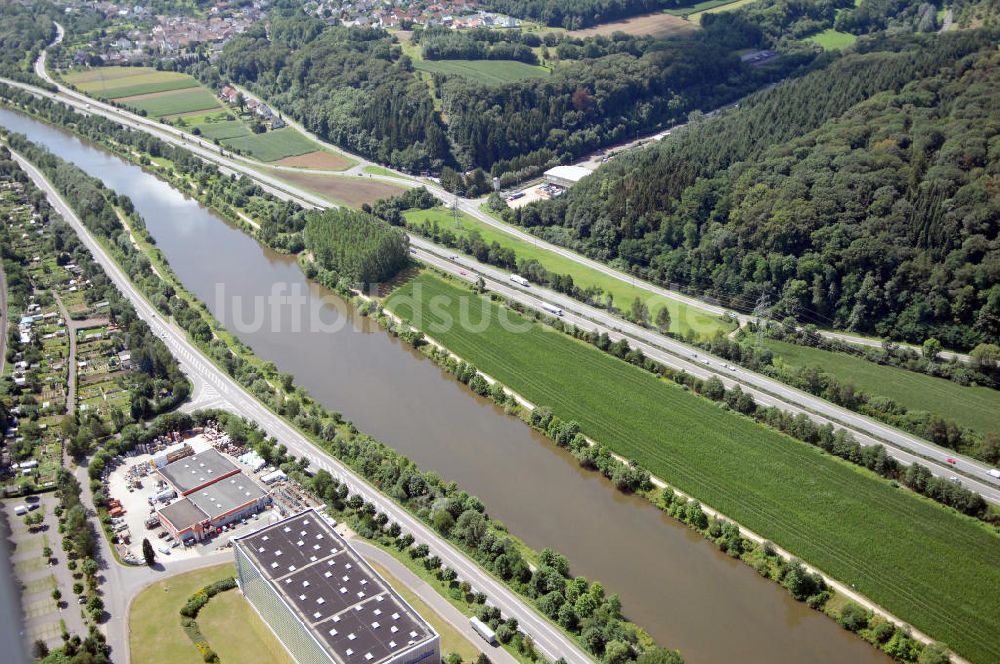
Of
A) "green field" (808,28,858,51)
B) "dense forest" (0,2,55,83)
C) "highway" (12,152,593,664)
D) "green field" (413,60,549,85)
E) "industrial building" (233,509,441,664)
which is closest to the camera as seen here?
"industrial building" (233,509,441,664)

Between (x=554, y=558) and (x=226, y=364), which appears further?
(x=226, y=364)

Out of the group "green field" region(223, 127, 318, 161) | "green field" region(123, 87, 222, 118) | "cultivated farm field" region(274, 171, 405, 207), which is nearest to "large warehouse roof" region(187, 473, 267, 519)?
"cultivated farm field" region(274, 171, 405, 207)

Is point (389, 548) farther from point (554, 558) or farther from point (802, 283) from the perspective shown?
point (802, 283)

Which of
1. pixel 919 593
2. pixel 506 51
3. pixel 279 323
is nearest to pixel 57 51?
pixel 506 51

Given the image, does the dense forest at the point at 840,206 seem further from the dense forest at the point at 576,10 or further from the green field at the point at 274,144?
the dense forest at the point at 576,10

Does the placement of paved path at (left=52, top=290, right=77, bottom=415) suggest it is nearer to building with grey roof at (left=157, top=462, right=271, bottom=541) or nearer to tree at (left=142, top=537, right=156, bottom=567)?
building with grey roof at (left=157, top=462, right=271, bottom=541)

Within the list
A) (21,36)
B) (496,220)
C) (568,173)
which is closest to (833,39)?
(568,173)

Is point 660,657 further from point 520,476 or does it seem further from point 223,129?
point 223,129

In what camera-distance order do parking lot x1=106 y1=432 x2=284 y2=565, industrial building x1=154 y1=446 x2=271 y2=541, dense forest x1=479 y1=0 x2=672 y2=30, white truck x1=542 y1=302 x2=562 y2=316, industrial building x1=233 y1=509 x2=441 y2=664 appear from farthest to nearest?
dense forest x1=479 y1=0 x2=672 y2=30 → white truck x1=542 y1=302 x2=562 y2=316 → industrial building x1=154 y1=446 x2=271 y2=541 → parking lot x1=106 y1=432 x2=284 y2=565 → industrial building x1=233 y1=509 x2=441 y2=664
